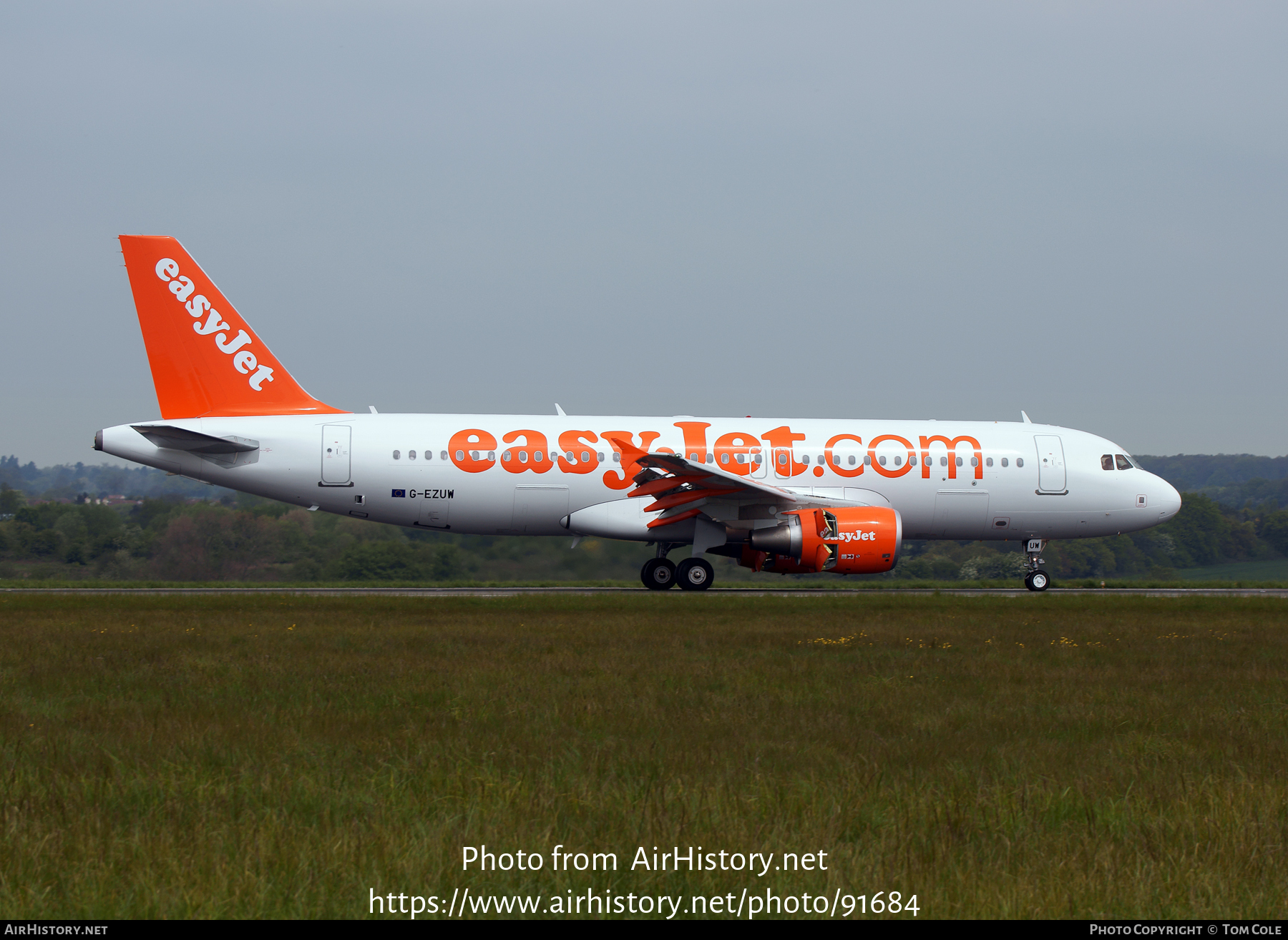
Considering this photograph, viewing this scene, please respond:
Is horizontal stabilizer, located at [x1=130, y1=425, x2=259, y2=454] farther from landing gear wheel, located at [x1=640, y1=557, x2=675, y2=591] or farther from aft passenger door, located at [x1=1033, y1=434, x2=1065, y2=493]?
aft passenger door, located at [x1=1033, y1=434, x2=1065, y2=493]

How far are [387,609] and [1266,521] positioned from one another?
103 ft

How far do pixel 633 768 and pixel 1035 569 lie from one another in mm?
21716

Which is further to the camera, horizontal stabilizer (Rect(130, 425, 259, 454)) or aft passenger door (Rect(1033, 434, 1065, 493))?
aft passenger door (Rect(1033, 434, 1065, 493))

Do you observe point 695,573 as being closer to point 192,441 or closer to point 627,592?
point 627,592

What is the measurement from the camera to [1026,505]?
25.9m

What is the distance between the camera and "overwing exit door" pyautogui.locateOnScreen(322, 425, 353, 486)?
2381 centimetres

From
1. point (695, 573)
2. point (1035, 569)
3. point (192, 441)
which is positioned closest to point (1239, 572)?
point (1035, 569)

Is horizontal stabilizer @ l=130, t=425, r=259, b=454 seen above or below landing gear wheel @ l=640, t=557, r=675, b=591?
above

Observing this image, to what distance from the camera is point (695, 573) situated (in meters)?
24.5

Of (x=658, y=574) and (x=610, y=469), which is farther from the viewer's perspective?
(x=658, y=574)

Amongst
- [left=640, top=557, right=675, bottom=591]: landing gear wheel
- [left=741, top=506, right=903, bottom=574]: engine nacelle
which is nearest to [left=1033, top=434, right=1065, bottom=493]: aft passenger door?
[left=741, top=506, right=903, bottom=574]: engine nacelle

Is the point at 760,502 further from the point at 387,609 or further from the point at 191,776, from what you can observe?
the point at 191,776

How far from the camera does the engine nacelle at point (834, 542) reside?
74.0 feet

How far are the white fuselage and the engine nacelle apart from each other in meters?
1.17
